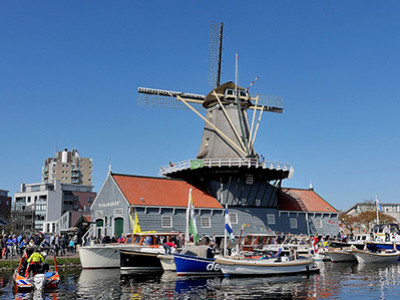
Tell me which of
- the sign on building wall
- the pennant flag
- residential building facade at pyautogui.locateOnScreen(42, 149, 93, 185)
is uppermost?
residential building facade at pyautogui.locateOnScreen(42, 149, 93, 185)

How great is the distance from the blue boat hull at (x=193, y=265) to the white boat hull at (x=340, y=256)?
16.8 metres

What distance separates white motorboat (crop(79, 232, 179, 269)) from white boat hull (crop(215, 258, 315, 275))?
774cm

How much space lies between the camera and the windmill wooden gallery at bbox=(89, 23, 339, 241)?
45250 millimetres

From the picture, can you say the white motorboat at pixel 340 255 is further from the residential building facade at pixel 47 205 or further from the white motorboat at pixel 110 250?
the residential building facade at pixel 47 205

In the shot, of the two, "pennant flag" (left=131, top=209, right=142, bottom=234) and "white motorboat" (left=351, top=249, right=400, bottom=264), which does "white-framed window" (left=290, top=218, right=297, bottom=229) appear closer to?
"white motorboat" (left=351, top=249, right=400, bottom=264)

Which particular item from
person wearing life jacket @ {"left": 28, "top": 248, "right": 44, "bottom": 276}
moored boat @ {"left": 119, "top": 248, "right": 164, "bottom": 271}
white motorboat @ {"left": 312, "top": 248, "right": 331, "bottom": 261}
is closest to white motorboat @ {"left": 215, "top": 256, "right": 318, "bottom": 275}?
moored boat @ {"left": 119, "top": 248, "right": 164, "bottom": 271}

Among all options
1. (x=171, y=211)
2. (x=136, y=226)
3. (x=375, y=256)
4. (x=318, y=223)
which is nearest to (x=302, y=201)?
(x=318, y=223)

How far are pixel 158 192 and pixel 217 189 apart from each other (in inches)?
262

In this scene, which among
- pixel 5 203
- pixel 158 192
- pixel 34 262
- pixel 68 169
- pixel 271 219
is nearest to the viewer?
pixel 34 262

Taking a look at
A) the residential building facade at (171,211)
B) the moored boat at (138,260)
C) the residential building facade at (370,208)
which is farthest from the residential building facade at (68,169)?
the moored boat at (138,260)

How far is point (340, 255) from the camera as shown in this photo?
4275 cm

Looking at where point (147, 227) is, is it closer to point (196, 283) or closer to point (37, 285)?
point (196, 283)

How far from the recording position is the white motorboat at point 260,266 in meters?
29.2

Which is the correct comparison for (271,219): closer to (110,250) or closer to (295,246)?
(295,246)
